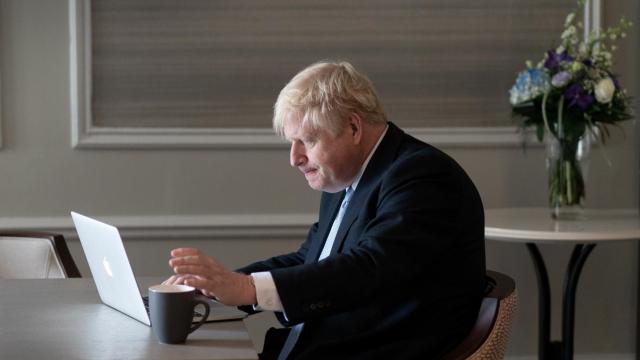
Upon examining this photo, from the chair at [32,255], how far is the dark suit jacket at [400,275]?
50.1 inches

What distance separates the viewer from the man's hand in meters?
1.79

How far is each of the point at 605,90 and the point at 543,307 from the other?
835 mm

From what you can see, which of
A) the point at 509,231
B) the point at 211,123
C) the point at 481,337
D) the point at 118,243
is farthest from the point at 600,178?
the point at 118,243

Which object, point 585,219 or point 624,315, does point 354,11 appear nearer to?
point 585,219

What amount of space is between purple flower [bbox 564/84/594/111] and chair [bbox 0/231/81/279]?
183cm

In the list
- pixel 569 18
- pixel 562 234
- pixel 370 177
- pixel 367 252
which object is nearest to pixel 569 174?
pixel 562 234

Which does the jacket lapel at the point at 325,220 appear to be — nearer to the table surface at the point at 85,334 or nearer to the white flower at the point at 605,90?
the table surface at the point at 85,334

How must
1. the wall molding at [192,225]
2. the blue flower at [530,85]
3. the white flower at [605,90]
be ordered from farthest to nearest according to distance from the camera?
1. the wall molding at [192,225]
2. the blue flower at [530,85]
3. the white flower at [605,90]

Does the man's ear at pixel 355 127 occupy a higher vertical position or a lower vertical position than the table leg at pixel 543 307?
higher

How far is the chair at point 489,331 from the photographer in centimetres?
195

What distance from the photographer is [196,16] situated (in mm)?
3656

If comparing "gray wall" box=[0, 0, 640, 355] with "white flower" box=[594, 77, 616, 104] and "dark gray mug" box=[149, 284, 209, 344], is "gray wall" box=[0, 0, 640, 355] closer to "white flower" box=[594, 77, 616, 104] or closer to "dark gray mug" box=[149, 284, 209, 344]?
"white flower" box=[594, 77, 616, 104]

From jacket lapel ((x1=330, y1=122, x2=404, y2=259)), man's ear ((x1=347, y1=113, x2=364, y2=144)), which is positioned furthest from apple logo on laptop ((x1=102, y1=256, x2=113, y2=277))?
man's ear ((x1=347, y1=113, x2=364, y2=144))

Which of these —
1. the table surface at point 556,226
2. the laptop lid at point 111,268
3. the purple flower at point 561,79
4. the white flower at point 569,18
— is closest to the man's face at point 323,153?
the laptop lid at point 111,268
